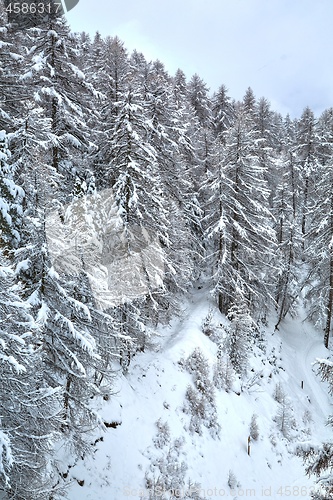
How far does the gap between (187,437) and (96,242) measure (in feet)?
29.6

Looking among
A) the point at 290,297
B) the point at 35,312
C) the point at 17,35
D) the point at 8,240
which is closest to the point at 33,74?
the point at 17,35

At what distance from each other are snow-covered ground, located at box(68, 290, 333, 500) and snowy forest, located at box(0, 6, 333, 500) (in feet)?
2.78

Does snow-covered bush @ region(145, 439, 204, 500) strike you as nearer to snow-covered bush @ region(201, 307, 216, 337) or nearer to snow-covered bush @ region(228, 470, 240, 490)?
snow-covered bush @ region(228, 470, 240, 490)

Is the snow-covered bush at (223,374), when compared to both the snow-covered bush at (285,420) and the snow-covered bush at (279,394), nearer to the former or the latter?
the snow-covered bush at (285,420)

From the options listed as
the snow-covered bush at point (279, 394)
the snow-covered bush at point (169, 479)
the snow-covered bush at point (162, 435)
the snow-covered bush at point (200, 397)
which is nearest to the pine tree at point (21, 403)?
the snow-covered bush at point (169, 479)

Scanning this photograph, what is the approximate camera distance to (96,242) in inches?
518

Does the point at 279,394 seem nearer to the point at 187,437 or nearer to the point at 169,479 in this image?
the point at 187,437

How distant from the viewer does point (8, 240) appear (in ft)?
32.4

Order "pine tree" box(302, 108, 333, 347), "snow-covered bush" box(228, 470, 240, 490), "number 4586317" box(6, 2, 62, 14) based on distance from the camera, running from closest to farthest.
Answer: "snow-covered bush" box(228, 470, 240, 490)
"number 4586317" box(6, 2, 62, 14)
"pine tree" box(302, 108, 333, 347)

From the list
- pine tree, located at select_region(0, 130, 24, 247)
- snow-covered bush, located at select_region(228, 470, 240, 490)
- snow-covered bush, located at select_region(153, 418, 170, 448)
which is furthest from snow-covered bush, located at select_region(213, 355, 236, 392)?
pine tree, located at select_region(0, 130, 24, 247)

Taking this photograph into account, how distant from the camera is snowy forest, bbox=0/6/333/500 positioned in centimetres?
707

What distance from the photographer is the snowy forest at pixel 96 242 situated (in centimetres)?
707

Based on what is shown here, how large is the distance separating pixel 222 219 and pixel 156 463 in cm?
1477

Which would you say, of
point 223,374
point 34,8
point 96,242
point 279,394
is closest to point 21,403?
point 96,242
